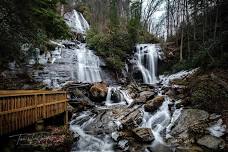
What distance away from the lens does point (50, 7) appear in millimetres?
11844

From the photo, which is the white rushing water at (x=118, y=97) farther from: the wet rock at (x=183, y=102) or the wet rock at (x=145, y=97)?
the wet rock at (x=183, y=102)

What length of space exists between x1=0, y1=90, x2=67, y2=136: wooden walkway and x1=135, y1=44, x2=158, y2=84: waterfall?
1601 cm

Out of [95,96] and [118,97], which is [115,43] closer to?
[118,97]

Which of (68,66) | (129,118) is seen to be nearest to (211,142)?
(129,118)

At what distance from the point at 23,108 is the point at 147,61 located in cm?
2064

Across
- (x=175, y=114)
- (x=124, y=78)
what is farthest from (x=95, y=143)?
(x=124, y=78)

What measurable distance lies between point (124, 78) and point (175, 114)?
41.1 ft

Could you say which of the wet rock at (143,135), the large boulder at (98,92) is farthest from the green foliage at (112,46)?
the wet rock at (143,135)

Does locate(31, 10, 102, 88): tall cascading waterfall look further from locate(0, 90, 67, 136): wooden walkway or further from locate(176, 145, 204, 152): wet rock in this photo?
locate(176, 145, 204, 152): wet rock

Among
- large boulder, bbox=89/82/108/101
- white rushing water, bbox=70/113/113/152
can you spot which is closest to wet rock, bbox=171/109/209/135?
white rushing water, bbox=70/113/113/152

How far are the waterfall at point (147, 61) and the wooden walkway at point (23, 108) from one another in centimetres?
1601

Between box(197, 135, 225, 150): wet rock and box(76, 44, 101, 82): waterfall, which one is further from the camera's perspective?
box(76, 44, 101, 82): waterfall

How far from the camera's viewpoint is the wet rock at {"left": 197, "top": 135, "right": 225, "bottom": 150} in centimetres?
955

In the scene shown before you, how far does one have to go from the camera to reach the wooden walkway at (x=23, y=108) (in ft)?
23.8
